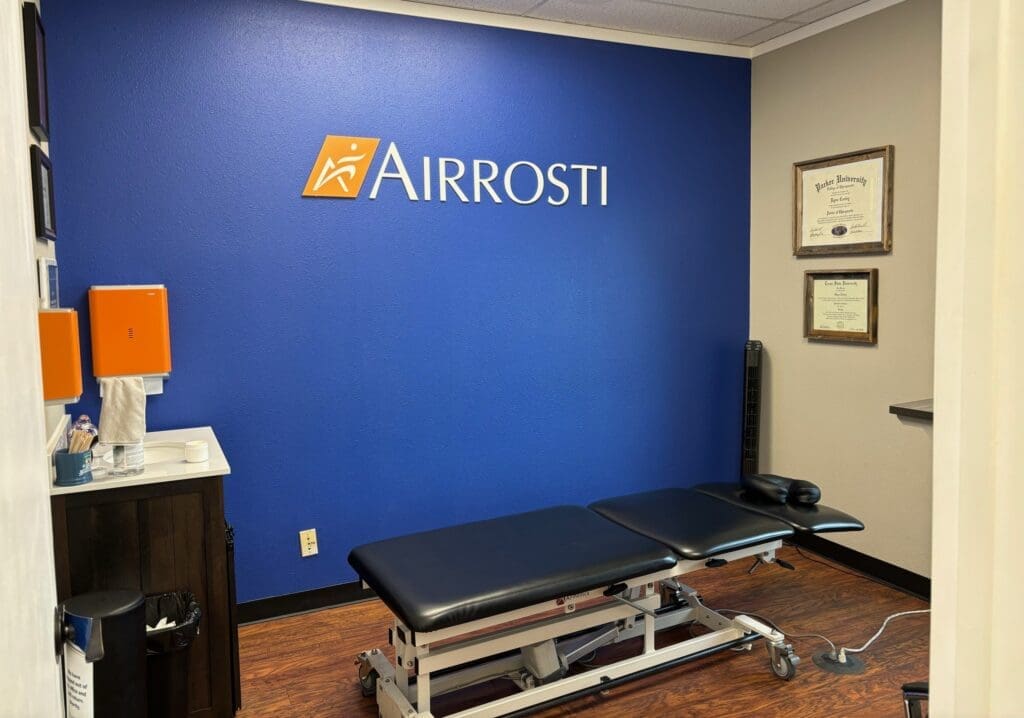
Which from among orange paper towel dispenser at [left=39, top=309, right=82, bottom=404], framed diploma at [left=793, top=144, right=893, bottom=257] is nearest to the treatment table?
orange paper towel dispenser at [left=39, top=309, right=82, bottom=404]

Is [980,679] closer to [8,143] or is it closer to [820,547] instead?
[8,143]

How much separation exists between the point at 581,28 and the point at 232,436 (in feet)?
8.04

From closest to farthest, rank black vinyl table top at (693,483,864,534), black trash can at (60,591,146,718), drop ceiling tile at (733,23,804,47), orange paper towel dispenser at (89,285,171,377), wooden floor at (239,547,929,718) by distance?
1. black trash can at (60,591,146,718)
2. wooden floor at (239,547,929,718)
3. black vinyl table top at (693,483,864,534)
4. orange paper towel dispenser at (89,285,171,377)
5. drop ceiling tile at (733,23,804,47)

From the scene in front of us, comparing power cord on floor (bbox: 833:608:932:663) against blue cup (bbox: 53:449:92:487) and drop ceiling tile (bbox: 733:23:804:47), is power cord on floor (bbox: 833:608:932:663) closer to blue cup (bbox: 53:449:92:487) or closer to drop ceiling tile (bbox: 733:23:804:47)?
blue cup (bbox: 53:449:92:487)

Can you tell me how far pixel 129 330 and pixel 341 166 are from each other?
106cm

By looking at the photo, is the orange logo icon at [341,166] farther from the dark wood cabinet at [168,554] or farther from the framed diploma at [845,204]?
the framed diploma at [845,204]

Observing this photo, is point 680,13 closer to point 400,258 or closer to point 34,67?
point 400,258

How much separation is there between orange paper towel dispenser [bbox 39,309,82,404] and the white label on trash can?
4.32 feet

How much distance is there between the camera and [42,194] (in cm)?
242

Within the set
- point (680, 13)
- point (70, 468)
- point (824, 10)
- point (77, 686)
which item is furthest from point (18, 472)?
point (824, 10)

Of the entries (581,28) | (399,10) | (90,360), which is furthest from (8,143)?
(581,28)

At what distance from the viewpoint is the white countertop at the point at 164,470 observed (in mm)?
2213

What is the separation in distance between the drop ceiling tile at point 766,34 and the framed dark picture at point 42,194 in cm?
318

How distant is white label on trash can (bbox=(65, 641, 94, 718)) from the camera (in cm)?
101
